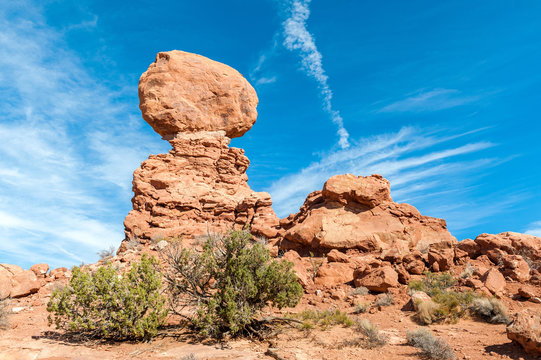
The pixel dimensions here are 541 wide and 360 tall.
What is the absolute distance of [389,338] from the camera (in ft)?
27.3

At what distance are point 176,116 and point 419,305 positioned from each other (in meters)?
19.5

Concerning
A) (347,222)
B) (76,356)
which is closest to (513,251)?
(347,222)

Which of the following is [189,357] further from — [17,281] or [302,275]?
[17,281]

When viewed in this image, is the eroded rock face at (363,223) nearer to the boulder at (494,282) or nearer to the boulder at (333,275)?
the boulder at (333,275)

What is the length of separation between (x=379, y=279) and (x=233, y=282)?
5734mm

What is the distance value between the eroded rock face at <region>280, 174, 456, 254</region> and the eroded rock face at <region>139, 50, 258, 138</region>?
10289 millimetres

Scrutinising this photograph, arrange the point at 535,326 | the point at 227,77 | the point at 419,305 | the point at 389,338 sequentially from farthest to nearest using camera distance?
1. the point at 227,77
2. the point at 419,305
3. the point at 389,338
4. the point at 535,326

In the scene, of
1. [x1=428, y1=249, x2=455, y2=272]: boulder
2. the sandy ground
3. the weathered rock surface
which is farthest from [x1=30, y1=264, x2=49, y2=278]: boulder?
[x1=428, y1=249, x2=455, y2=272]: boulder

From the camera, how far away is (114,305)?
8.70m

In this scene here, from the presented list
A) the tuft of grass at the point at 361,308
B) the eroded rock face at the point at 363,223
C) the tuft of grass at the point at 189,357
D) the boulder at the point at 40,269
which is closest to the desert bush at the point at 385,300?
the tuft of grass at the point at 361,308

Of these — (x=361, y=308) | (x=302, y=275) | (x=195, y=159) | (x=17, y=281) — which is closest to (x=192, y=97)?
(x=195, y=159)

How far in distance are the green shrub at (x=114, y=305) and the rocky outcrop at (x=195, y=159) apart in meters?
11.0

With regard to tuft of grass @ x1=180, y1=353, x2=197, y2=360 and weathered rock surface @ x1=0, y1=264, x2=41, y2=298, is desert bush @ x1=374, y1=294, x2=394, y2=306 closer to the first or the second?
tuft of grass @ x1=180, y1=353, x2=197, y2=360

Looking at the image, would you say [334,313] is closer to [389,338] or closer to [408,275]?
[389,338]
